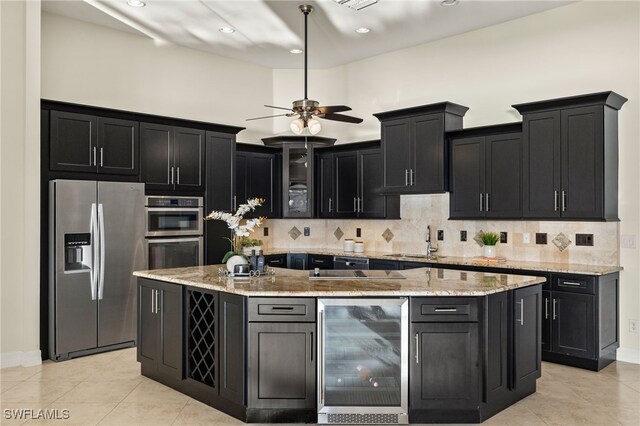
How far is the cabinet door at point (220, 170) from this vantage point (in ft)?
20.5

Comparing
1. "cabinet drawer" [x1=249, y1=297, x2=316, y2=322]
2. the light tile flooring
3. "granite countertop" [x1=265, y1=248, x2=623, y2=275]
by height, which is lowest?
the light tile flooring

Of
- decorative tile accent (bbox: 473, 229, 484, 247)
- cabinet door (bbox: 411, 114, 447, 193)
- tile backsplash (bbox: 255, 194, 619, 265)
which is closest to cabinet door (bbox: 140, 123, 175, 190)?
tile backsplash (bbox: 255, 194, 619, 265)

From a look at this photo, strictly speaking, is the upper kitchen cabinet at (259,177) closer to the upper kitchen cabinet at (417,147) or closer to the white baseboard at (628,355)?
the upper kitchen cabinet at (417,147)

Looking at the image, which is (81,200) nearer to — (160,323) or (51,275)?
(51,275)

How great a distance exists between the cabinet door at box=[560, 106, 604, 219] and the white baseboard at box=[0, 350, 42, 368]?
5.05m

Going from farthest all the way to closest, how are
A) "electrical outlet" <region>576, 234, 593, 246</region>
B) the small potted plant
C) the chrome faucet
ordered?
the chrome faucet < the small potted plant < "electrical outlet" <region>576, 234, 593, 246</region>

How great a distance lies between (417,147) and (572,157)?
5.46ft

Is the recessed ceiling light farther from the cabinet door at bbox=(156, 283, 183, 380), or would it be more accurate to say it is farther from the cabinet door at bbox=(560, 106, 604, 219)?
the cabinet door at bbox=(560, 106, 604, 219)

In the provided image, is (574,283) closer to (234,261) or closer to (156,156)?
(234,261)

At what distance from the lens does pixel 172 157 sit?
589 centimetres

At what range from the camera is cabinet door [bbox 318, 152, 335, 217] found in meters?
7.07

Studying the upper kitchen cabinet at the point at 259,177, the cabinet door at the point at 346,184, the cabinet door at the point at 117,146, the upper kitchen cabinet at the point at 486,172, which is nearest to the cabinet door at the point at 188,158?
the cabinet door at the point at 117,146

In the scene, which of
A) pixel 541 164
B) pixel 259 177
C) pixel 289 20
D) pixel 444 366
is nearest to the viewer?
pixel 444 366

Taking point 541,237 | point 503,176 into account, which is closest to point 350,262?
point 503,176
